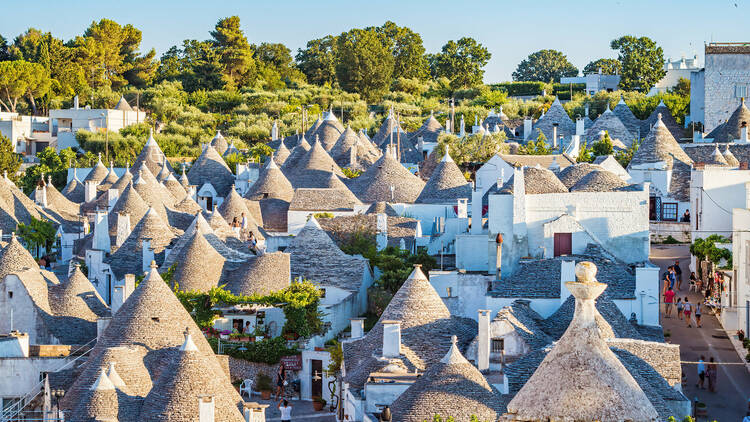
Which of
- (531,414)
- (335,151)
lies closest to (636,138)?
(335,151)

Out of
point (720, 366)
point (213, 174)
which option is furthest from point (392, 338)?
point (213, 174)

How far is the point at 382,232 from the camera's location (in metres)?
42.3

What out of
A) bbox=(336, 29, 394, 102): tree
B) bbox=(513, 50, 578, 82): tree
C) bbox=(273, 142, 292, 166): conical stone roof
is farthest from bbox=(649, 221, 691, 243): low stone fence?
bbox=(513, 50, 578, 82): tree

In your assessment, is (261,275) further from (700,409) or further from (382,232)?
(700,409)

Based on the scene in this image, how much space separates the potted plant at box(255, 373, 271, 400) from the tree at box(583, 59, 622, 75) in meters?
72.0

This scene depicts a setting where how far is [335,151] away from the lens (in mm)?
63969

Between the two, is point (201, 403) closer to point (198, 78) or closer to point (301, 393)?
point (301, 393)

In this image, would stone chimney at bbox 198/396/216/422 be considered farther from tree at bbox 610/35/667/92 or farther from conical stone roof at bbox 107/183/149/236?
tree at bbox 610/35/667/92

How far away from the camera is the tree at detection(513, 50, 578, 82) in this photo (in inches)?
4841

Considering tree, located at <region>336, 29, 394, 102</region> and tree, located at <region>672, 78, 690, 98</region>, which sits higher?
tree, located at <region>336, 29, 394, 102</region>

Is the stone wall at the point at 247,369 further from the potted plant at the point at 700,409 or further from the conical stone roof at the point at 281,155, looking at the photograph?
the conical stone roof at the point at 281,155

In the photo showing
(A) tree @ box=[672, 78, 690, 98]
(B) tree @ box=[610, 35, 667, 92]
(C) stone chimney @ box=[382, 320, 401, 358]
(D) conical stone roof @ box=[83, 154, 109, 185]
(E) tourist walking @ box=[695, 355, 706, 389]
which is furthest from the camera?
(B) tree @ box=[610, 35, 667, 92]

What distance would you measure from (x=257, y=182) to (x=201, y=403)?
1340 inches

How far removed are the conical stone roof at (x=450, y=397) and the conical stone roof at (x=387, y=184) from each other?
93.5 feet
